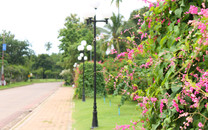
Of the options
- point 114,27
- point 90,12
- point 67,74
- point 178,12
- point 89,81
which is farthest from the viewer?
point 67,74

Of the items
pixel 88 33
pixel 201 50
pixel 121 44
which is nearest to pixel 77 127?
pixel 201 50

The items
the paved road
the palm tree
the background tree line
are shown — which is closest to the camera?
the paved road

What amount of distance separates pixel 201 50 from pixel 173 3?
0.71 meters

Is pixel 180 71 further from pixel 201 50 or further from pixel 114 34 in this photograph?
pixel 114 34

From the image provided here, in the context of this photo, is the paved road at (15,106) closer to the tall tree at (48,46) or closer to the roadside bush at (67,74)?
the roadside bush at (67,74)

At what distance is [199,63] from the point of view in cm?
206

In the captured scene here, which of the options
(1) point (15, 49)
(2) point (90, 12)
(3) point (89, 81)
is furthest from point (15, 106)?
(1) point (15, 49)

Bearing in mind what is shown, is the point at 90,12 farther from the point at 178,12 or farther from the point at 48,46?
the point at 48,46

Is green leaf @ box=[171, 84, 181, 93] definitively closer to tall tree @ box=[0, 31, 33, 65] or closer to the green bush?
the green bush

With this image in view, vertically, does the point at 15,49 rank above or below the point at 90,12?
above

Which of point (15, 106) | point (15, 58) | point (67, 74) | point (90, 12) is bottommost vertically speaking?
point (15, 106)

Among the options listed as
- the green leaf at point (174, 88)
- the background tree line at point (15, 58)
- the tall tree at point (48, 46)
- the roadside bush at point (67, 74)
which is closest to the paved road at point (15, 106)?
the green leaf at point (174, 88)

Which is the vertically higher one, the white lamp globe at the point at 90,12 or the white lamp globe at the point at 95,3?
the white lamp globe at the point at 95,3

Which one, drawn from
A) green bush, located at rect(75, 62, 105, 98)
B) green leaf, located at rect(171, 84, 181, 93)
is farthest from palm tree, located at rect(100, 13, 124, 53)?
green leaf, located at rect(171, 84, 181, 93)
